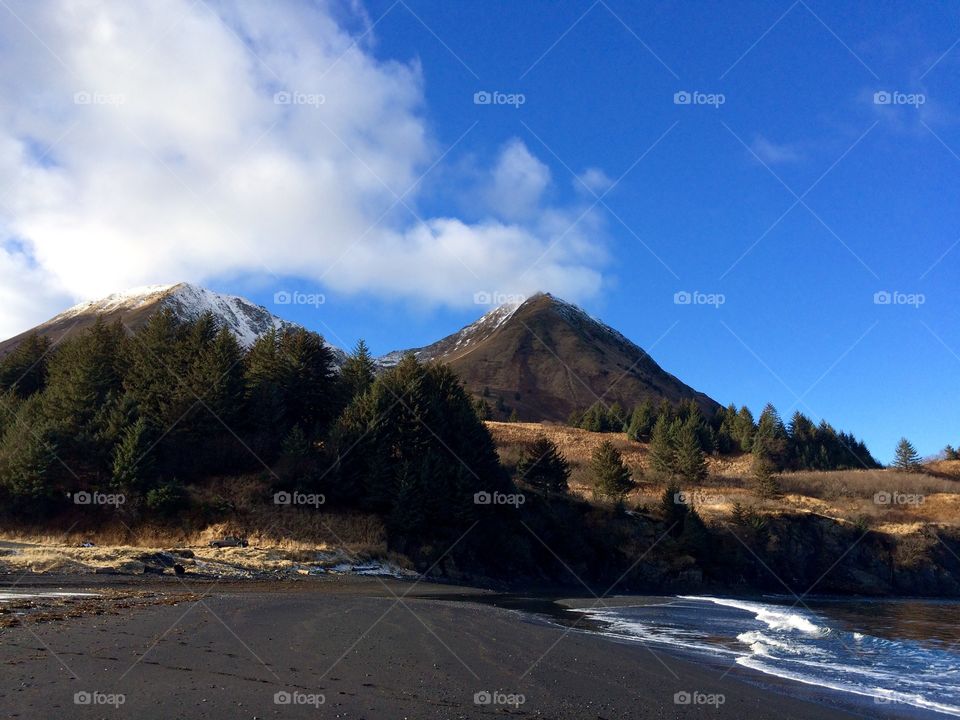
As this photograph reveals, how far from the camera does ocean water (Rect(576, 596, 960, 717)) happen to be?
14.6m

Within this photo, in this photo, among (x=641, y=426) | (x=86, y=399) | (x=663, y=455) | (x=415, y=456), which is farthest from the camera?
(x=641, y=426)

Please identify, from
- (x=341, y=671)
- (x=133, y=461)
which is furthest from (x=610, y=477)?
(x=341, y=671)

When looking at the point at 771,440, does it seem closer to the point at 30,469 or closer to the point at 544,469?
the point at 544,469

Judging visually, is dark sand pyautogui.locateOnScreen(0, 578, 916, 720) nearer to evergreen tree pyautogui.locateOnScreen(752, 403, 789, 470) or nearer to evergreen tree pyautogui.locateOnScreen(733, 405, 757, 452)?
evergreen tree pyautogui.locateOnScreen(752, 403, 789, 470)

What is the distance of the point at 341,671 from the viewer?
11.2 meters

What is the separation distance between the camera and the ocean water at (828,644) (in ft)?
47.8

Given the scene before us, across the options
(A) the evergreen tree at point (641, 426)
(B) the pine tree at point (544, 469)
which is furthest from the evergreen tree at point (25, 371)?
(A) the evergreen tree at point (641, 426)

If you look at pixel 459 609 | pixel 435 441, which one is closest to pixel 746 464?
pixel 435 441

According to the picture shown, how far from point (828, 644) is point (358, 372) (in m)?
41.5

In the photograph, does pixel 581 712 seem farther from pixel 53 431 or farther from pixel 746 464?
pixel 746 464

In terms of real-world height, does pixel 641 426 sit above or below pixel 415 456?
above

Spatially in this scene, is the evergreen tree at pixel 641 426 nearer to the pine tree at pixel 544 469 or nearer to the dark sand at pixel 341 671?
the pine tree at pixel 544 469

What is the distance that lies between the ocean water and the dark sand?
2.15 meters

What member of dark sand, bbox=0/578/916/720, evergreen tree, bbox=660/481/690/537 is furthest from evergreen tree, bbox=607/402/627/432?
dark sand, bbox=0/578/916/720
